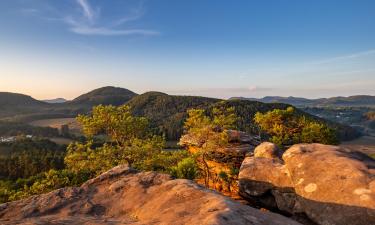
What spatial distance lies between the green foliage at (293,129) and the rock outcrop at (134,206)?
166ft

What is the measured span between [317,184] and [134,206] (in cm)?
1227

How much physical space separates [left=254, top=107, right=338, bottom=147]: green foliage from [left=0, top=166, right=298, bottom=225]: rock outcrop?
50.6 meters

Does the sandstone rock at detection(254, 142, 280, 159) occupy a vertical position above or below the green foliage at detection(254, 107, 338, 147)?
above

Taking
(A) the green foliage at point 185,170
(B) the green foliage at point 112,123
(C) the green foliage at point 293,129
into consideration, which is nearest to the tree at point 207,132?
(A) the green foliage at point 185,170

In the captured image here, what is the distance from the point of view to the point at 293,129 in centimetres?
6925

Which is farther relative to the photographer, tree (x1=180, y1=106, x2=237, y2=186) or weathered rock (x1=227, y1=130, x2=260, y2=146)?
weathered rock (x1=227, y1=130, x2=260, y2=146)

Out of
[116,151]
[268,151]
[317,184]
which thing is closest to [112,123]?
[116,151]

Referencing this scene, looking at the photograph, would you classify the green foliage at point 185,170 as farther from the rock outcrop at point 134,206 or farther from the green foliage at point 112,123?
the rock outcrop at point 134,206

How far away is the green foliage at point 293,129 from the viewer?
2537 inches

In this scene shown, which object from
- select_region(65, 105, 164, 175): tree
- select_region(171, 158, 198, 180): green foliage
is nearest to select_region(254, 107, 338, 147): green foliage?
select_region(65, 105, 164, 175): tree

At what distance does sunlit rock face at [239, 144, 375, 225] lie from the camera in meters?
17.2

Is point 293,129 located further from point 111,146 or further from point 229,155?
point 111,146

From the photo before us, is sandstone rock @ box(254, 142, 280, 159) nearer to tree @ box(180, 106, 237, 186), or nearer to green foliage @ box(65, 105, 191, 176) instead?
tree @ box(180, 106, 237, 186)

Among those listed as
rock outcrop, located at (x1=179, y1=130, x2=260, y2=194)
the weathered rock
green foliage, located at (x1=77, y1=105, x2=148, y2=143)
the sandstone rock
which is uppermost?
green foliage, located at (x1=77, y1=105, x2=148, y2=143)
